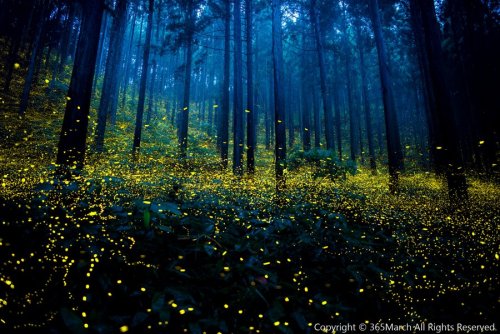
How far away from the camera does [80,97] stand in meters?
5.05

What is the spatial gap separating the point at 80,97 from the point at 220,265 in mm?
4446

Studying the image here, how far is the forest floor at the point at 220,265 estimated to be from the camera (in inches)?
97.7

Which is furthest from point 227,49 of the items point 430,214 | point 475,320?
point 475,320

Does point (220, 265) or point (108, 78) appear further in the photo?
point (108, 78)

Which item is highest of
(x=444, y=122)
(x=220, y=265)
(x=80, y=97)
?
(x=444, y=122)

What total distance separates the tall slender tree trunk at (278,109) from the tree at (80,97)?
16.8ft

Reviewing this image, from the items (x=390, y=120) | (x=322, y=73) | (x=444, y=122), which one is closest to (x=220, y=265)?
(x=444, y=122)

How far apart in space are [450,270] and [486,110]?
1756 cm

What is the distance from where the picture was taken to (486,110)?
615 inches

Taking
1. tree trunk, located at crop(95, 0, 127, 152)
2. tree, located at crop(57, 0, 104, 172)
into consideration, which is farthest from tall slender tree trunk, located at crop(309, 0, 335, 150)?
tree, located at crop(57, 0, 104, 172)

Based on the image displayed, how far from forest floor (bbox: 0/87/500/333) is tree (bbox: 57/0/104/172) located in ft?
2.75

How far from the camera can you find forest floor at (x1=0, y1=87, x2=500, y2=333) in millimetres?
2480

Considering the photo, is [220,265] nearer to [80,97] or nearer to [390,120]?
[80,97]

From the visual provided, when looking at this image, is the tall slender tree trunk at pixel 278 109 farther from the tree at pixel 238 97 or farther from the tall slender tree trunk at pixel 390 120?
the tall slender tree trunk at pixel 390 120
